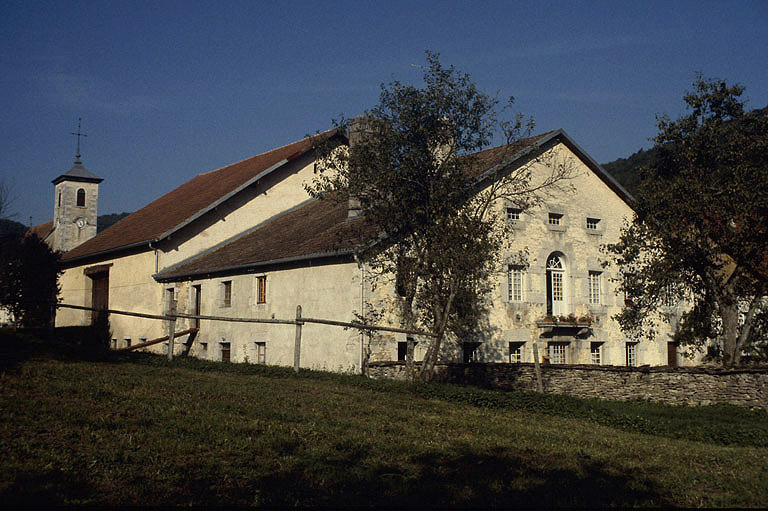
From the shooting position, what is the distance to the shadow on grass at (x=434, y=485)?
6.80 metres

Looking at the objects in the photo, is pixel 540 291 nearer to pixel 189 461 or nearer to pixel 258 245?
pixel 258 245

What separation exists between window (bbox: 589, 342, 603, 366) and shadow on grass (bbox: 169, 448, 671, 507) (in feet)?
57.3

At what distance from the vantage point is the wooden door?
107 feet

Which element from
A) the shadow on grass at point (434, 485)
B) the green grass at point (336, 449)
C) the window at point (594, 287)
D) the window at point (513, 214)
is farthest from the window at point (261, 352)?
the shadow on grass at point (434, 485)

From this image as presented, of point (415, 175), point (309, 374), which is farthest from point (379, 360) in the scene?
point (415, 175)

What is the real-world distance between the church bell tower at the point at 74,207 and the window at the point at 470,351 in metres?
42.3

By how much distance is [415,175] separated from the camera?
16797 millimetres

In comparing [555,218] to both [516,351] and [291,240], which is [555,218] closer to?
[516,351]

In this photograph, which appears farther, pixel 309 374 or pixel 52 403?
pixel 309 374

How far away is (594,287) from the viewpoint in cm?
2625

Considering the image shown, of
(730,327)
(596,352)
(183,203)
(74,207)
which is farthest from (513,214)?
(74,207)

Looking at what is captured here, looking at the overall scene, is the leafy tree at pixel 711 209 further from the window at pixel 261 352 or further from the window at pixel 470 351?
the window at pixel 261 352

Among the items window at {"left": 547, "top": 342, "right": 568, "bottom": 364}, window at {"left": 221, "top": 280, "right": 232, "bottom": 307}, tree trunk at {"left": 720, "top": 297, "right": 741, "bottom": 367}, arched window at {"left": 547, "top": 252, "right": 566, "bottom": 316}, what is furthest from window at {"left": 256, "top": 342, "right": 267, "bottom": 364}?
tree trunk at {"left": 720, "top": 297, "right": 741, "bottom": 367}

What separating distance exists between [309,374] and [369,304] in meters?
3.31
